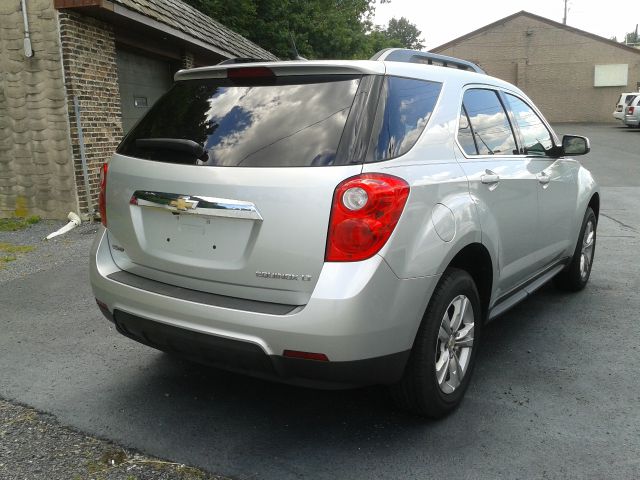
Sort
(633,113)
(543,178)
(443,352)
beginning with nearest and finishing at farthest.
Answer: (443,352) < (543,178) < (633,113)

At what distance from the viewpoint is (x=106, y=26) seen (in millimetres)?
8430

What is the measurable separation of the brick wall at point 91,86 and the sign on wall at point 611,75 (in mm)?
36123

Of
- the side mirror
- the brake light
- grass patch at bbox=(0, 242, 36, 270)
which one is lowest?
grass patch at bbox=(0, 242, 36, 270)

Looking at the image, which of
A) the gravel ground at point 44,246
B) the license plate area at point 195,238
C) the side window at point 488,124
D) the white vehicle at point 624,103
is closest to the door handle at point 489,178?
the side window at point 488,124

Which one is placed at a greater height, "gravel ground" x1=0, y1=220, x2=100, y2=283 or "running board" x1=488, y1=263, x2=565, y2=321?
"running board" x1=488, y1=263, x2=565, y2=321

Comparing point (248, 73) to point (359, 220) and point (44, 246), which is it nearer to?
point (359, 220)

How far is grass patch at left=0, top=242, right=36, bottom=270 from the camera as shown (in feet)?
21.3

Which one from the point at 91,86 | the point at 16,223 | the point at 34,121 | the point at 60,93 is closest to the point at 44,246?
the point at 16,223

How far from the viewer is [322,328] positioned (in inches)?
93.4

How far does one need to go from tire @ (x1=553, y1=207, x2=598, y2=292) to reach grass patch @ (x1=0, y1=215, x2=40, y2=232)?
6811 mm

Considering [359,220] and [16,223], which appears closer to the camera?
[359,220]

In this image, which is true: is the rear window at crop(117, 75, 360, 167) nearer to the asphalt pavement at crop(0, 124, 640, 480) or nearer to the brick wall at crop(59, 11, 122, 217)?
the asphalt pavement at crop(0, 124, 640, 480)

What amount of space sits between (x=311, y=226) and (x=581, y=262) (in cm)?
346

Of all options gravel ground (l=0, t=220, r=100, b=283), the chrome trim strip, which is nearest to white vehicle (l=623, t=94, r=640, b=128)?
gravel ground (l=0, t=220, r=100, b=283)
